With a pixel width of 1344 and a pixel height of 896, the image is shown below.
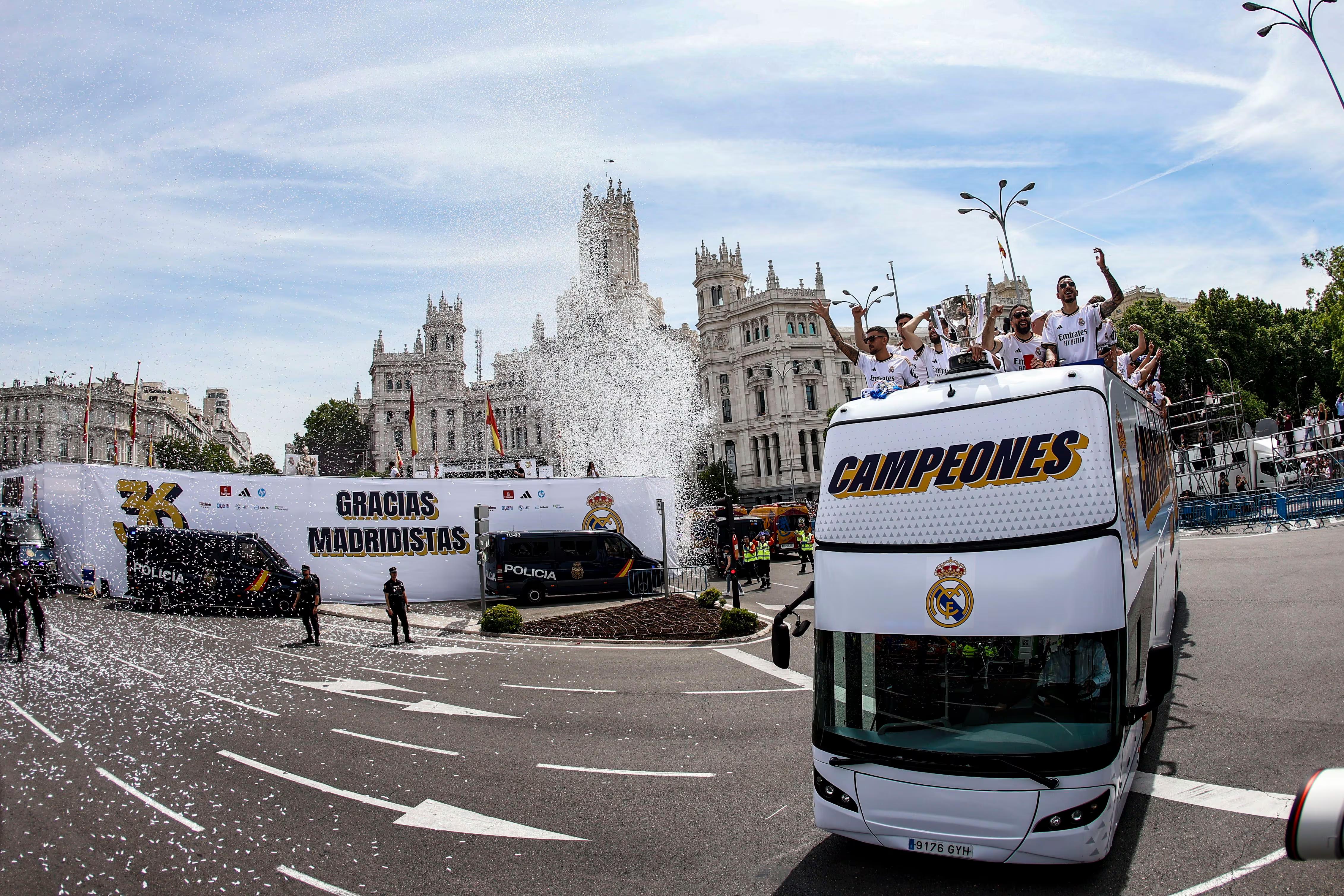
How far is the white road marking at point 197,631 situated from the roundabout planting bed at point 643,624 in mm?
6601

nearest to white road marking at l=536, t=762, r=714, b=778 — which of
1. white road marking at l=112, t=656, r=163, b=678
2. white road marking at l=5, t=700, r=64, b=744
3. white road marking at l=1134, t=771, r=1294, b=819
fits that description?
white road marking at l=1134, t=771, r=1294, b=819

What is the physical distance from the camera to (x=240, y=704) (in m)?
12.1

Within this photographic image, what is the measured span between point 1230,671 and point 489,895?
964 cm

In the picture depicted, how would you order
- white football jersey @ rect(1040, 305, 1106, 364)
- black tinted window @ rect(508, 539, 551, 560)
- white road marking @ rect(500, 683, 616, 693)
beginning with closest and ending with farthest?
1. white football jersey @ rect(1040, 305, 1106, 364)
2. white road marking @ rect(500, 683, 616, 693)
3. black tinted window @ rect(508, 539, 551, 560)

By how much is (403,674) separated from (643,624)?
20.2 feet

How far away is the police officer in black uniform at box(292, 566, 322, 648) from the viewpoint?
17.1m

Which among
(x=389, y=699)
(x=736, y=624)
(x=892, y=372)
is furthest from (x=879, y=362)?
→ (x=736, y=624)

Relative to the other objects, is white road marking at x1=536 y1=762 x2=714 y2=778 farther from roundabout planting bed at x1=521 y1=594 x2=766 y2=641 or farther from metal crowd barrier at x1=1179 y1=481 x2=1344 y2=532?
metal crowd barrier at x1=1179 y1=481 x2=1344 y2=532

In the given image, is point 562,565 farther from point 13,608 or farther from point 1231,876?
point 1231,876

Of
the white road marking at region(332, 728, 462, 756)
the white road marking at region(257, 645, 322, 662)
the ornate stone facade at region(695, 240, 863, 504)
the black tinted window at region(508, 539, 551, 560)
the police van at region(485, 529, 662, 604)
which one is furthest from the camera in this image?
the ornate stone facade at region(695, 240, 863, 504)

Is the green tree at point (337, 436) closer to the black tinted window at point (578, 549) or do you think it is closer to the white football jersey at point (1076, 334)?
the black tinted window at point (578, 549)

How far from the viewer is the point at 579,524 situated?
85.9ft

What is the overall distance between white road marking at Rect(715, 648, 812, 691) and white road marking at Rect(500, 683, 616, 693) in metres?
2.80

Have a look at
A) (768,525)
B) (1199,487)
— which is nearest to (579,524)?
(768,525)
